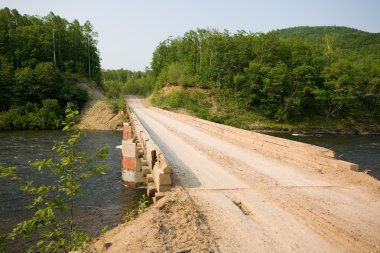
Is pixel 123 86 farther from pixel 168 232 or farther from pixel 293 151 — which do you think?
pixel 168 232

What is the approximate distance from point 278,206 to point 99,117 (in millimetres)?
42654

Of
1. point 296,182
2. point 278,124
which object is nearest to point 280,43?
point 278,124

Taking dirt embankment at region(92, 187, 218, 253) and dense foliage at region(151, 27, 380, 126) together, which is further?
dense foliage at region(151, 27, 380, 126)

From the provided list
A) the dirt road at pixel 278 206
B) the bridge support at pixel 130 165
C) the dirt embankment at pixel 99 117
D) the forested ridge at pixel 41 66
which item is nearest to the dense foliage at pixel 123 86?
the dirt embankment at pixel 99 117

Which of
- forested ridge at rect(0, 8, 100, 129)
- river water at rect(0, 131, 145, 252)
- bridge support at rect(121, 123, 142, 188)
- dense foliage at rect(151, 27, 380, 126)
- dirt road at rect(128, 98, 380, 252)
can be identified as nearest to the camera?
dirt road at rect(128, 98, 380, 252)

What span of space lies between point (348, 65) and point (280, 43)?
43.0 feet

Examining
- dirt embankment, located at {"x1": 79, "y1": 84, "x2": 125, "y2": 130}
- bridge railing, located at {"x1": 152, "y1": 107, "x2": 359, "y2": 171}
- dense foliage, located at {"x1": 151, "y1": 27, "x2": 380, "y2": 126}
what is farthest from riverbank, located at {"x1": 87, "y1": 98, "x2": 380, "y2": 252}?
dense foliage, located at {"x1": 151, "y1": 27, "x2": 380, "y2": 126}

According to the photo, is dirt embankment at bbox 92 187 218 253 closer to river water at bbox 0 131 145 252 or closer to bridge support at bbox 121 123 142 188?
river water at bbox 0 131 145 252

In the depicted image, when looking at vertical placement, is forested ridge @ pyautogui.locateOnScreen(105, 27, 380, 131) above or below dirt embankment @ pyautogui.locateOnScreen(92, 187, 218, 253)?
above

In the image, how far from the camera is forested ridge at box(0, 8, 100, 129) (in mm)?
42844

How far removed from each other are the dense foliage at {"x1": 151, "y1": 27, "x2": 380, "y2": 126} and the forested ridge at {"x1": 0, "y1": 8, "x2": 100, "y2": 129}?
18.9 metres

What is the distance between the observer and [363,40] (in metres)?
125

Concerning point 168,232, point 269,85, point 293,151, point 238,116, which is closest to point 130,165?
point 293,151

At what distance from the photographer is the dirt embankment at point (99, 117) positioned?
44.2m
